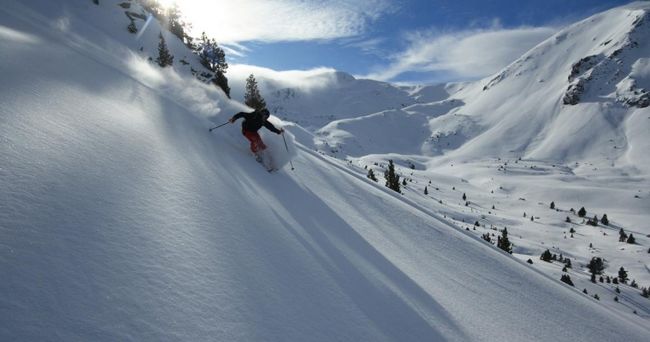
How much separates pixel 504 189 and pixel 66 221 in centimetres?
6715

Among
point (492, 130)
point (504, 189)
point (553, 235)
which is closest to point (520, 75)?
point (492, 130)

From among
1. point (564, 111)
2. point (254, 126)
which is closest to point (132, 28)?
point (254, 126)

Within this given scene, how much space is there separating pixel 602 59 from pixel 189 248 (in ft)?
660

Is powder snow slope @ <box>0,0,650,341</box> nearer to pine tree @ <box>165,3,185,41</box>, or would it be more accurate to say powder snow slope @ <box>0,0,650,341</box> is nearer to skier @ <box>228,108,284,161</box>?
skier @ <box>228,108,284,161</box>

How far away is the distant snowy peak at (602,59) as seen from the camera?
136 metres

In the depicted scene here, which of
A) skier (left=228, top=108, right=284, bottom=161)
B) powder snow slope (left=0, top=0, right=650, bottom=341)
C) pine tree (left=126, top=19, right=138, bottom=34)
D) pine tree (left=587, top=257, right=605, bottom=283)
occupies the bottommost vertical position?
powder snow slope (left=0, top=0, right=650, bottom=341)

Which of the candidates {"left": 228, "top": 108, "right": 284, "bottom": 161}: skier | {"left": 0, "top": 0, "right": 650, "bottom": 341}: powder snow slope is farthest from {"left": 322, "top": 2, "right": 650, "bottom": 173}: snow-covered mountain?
{"left": 228, "top": 108, "right": 284, "bottom": 161}: skier

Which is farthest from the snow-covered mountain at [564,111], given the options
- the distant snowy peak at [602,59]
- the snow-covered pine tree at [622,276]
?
the snow-covered pine tree at [622,276]

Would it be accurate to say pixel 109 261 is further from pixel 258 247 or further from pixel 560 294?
pixel 560 294

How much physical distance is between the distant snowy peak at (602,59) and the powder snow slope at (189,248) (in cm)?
16005

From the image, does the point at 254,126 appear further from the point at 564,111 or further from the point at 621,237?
the point at 564,111

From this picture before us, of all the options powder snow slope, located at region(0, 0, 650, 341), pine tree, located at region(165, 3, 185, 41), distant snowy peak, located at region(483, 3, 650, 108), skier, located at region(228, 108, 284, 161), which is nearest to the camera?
powder snow slope, located at region(0, 0, 650, 341)

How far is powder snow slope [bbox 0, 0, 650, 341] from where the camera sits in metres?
2.42

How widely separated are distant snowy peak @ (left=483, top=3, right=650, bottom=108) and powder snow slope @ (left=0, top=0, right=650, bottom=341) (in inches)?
6301
